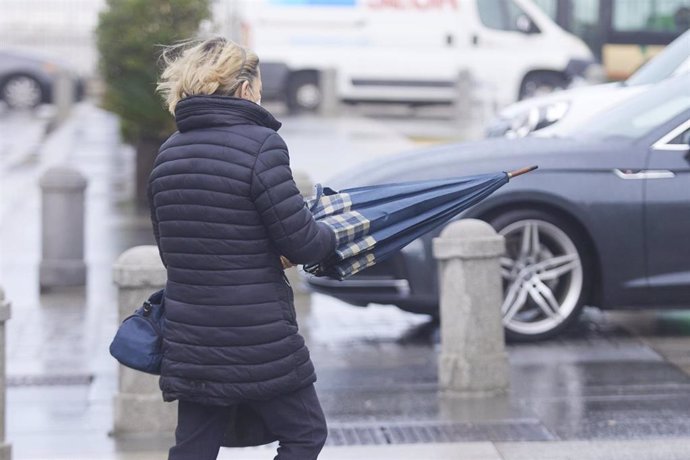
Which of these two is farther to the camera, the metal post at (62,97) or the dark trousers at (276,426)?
the metal post at (62,97)

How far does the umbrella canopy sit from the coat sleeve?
0.74 ft

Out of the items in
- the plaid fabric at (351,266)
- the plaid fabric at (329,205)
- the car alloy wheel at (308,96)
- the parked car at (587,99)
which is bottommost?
the plaid fabric at (351,266)

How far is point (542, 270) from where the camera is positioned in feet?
27.1

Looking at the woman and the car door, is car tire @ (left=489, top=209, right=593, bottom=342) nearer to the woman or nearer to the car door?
the car door

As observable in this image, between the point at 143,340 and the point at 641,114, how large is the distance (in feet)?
16.4

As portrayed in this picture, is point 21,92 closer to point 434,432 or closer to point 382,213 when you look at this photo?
point 434,432

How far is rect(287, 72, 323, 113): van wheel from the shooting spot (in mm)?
27328

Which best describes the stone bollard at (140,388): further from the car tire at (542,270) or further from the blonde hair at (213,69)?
the car tire at (542,270)

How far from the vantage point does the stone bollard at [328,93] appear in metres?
26.2

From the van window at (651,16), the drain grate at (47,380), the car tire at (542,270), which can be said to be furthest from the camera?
A: the van window at (651,16)

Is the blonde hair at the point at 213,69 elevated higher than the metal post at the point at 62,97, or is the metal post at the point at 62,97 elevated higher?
the metal post at the point at 62,97

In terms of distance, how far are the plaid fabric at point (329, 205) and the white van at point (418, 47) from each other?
22.0 m

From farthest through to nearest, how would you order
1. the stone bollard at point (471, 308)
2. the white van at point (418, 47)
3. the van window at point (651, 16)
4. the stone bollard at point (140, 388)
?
the van window at point (651, 16)
the white van at point (418, 47)
the stone bollard at point (471, 308)
the stone bollard at point (140, 388)

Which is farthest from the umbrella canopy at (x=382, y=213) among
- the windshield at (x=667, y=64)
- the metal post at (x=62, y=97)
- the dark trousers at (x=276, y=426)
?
the metal post at (x=62, y=97)
